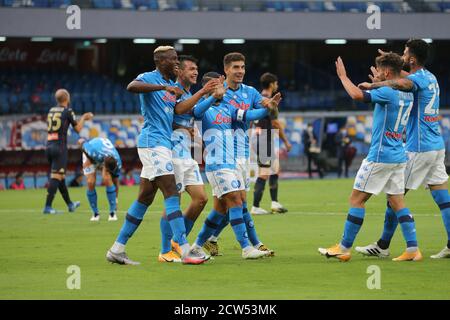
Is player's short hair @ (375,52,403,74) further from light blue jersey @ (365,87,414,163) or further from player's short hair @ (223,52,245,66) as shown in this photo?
player's short hair @ (223,52,245,66)

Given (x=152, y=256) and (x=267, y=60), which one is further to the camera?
(x=267, y=60)

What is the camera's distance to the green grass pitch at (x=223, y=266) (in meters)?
9.40

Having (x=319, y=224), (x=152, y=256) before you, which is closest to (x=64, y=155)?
(x=319, y=224)

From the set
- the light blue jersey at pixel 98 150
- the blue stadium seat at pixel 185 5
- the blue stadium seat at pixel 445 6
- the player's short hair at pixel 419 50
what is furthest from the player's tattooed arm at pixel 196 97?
the blue stadium seat at pixel 445 6

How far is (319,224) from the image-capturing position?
1712cm

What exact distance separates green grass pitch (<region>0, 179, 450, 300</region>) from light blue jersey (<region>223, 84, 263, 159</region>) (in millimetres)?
1383

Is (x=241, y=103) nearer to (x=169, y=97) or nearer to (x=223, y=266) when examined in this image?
(x=169, y=97)

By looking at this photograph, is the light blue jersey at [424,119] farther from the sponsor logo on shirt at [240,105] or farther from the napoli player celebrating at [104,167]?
the napoli player celebrating at [104,167]

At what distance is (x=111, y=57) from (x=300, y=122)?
10.8 m

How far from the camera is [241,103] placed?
41.3 feet

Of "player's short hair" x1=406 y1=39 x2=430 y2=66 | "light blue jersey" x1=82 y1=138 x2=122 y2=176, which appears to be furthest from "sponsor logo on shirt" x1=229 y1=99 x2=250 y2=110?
"light blue jersey" x1=82 y1=138 x2=122 y2=176

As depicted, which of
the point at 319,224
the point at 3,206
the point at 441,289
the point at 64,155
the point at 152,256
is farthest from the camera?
the point at 3,206
